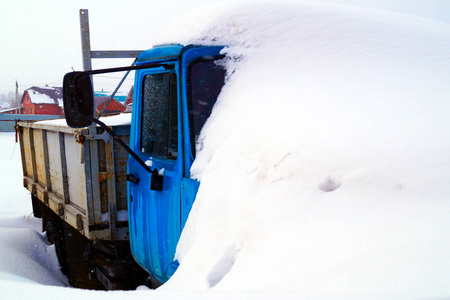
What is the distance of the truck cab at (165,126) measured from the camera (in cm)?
220

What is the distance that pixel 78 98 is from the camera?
2.18 m

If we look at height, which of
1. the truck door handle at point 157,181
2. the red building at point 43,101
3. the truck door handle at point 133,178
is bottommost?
the red building at point 43,101

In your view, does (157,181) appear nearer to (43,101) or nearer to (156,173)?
(156,173)

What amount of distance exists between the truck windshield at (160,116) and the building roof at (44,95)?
43872 mm

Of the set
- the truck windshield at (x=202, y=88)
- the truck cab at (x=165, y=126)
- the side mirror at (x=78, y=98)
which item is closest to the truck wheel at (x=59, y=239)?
the truck cab at (x=165, y=126)

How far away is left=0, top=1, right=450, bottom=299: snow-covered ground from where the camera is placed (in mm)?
1112

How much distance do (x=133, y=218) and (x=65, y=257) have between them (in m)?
2.01

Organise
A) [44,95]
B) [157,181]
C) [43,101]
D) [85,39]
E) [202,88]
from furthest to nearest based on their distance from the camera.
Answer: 1. [44,95]
2. [43,101]
3. [85,39]
4. [157,181]
5. [202,88]

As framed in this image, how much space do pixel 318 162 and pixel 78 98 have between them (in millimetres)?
1423

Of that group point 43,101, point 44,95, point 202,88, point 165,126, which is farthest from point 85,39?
point 44,95

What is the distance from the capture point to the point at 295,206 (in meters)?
1.42

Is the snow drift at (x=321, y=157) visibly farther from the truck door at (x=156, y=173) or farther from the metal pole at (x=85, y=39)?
the metal pole at (x=85, y=39)

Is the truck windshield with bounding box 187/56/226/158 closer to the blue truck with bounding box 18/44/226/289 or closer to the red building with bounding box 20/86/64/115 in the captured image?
the blue truck with bounding box 18/44/226/289

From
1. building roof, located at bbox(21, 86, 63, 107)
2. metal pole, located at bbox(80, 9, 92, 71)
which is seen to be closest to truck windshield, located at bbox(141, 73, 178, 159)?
metal pole, located at bbox(80, 9, 92, 71)
